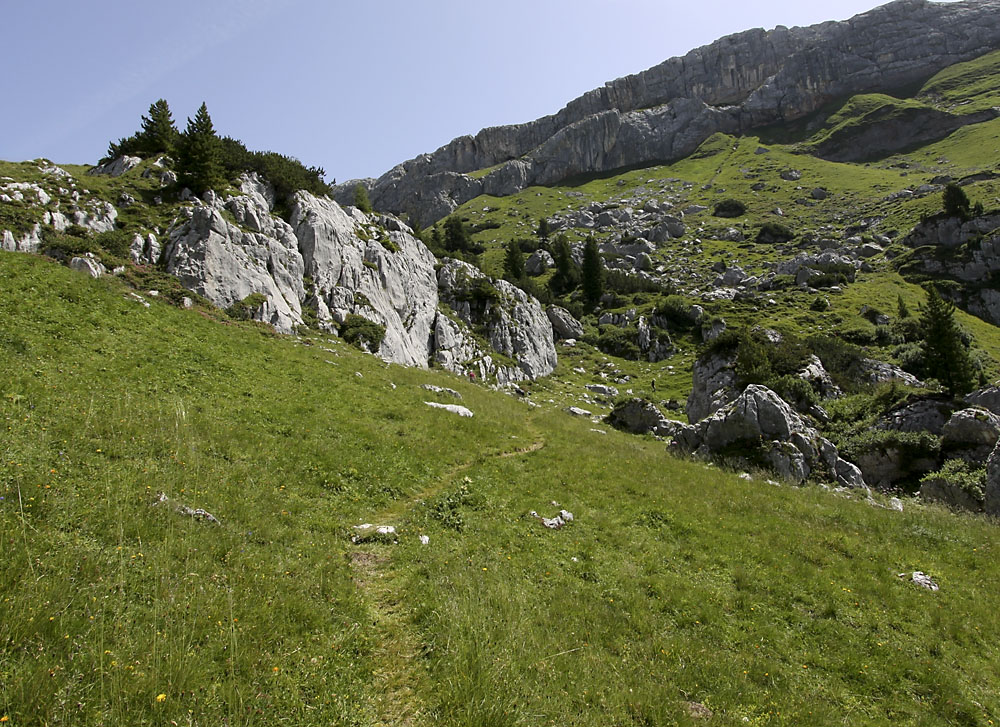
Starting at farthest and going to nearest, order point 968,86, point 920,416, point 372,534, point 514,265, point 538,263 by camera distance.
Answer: point 968,86
point 538,263
point 514,265
point 920,416
point 372,534

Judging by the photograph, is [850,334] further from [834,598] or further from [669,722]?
[669,722]

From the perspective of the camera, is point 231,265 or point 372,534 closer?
point 372,534

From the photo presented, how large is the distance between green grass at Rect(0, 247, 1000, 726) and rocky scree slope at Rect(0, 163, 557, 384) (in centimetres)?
1329

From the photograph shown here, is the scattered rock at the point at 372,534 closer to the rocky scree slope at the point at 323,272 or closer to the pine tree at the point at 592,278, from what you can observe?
the rocky scree slope at the point at 323,272

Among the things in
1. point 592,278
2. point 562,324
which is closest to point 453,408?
point 562,324

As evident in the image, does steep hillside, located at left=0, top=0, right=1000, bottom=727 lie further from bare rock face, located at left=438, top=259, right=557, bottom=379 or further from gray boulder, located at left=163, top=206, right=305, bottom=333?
bare rock face, located at left=438, top=259, right=557, bottom=379

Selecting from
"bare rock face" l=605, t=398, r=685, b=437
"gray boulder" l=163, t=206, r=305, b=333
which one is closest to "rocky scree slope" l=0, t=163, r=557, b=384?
"gray boulder" l=163, t=206, r=305, b=333

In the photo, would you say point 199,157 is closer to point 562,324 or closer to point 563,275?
point 562,324

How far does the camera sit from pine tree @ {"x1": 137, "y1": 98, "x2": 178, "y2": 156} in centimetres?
4419

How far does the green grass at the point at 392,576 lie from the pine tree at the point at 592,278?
7365 centimetres

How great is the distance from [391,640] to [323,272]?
127ft

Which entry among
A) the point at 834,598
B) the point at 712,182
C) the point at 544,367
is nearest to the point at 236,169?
the point at 544,367

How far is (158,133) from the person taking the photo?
44.4 m

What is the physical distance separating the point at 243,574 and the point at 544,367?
51808mm
